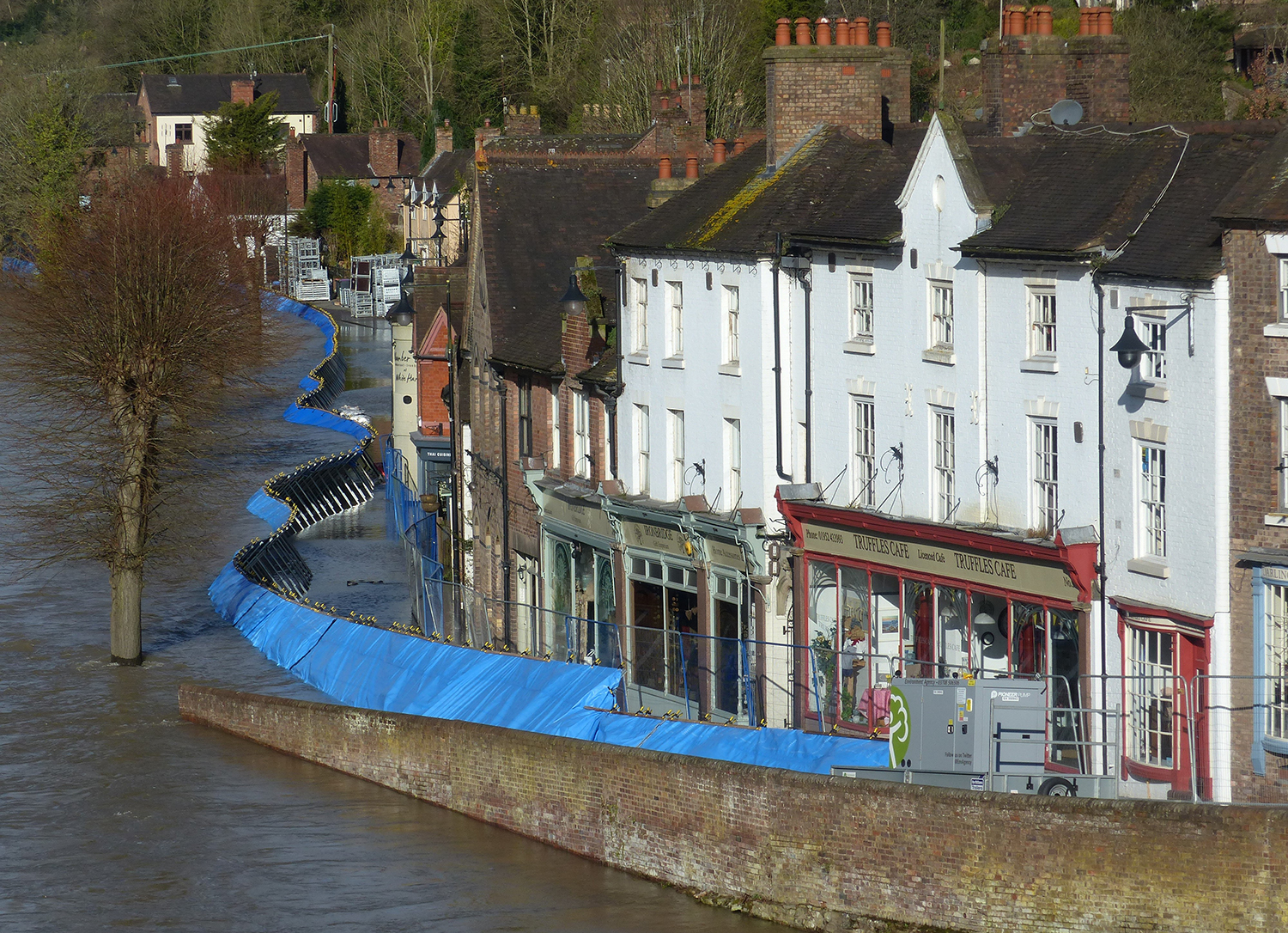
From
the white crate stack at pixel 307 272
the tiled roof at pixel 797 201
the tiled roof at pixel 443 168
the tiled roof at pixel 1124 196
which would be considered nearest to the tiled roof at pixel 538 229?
the tiled roof at pixel 797 201

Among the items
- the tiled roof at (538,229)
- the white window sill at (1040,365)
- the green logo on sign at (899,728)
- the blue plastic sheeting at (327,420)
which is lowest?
the blue plastic sheeting at (327,420)

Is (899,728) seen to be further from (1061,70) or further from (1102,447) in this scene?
(1061,70)

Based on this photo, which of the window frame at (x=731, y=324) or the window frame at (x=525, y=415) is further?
the window frame at (x=525, y=415)

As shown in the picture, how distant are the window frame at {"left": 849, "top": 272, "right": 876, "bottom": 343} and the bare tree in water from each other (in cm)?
1717

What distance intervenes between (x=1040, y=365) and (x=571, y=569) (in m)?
14.1

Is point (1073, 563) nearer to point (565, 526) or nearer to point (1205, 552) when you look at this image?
point (1205, 552)

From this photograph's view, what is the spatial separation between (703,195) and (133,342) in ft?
62.3

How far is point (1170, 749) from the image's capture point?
24.0 m

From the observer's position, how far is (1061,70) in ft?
106

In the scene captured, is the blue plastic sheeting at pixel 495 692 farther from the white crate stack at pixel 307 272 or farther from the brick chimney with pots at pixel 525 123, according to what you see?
the white crate stack at pixel 307 272

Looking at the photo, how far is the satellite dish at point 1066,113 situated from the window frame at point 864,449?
528 centimetres

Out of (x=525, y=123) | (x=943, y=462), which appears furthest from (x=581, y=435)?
(x=525, y=123)

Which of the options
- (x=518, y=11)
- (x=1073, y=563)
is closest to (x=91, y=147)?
(x=518, y=11)

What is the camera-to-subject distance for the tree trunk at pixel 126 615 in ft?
134
